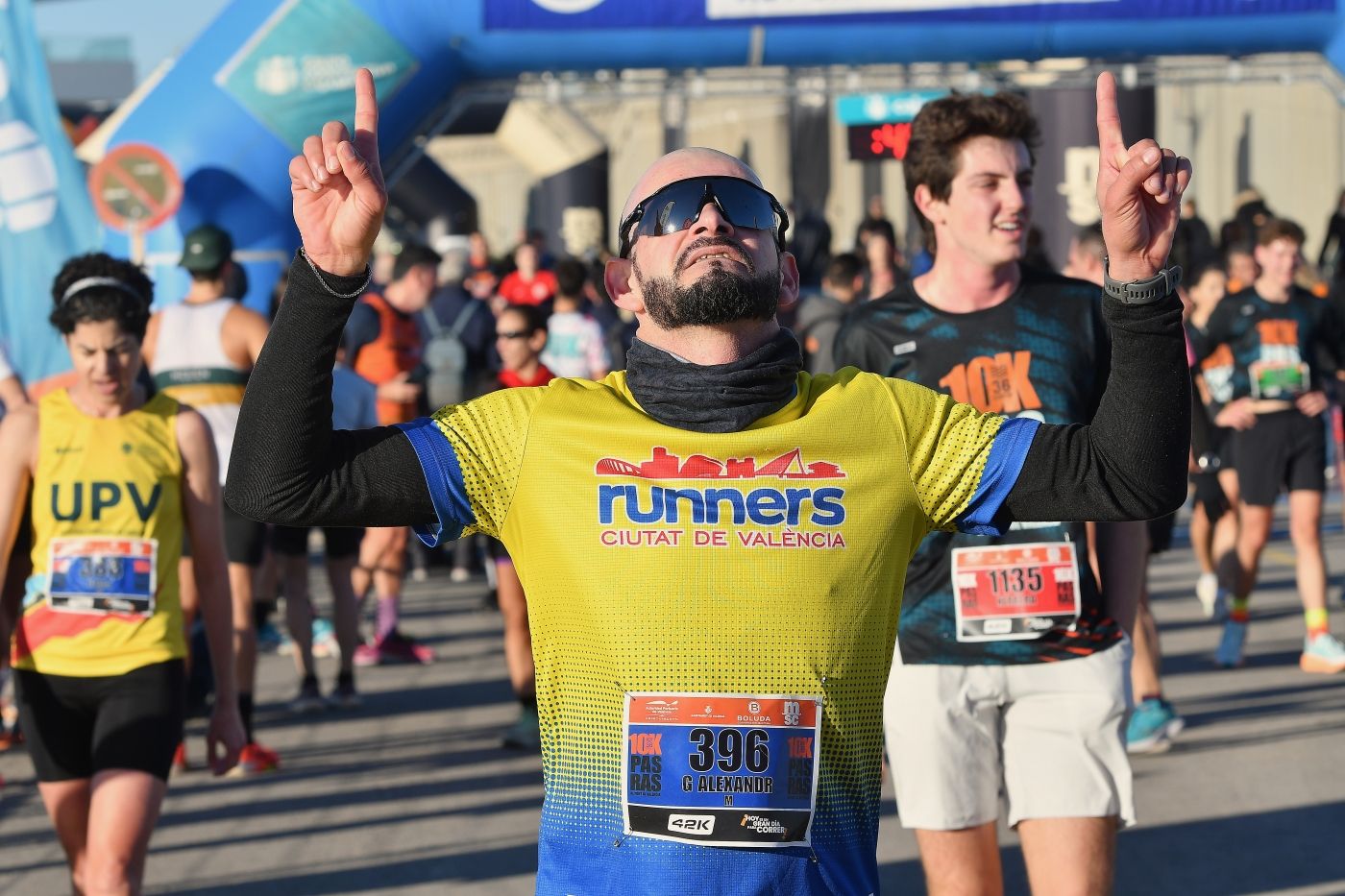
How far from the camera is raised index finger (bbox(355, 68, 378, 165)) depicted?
2518 millimetres

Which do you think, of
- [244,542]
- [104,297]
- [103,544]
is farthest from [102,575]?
[244,542]

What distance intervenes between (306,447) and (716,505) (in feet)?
1.77

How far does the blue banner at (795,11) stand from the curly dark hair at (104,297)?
9409 mm

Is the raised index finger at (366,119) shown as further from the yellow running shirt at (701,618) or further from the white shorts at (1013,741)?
the white shorts at (1013,741)

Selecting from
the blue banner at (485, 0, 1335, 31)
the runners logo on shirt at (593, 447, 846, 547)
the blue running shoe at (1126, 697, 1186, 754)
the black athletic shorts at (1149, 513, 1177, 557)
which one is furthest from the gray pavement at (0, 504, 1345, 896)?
the blue banner at (485, 0, 1335, 31)

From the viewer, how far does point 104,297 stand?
199 inches

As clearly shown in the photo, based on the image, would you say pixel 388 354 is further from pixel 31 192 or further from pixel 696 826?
pixel 696 826

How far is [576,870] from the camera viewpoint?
2611 millimetres

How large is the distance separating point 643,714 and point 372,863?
3948 millimetres

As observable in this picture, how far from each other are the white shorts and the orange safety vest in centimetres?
605

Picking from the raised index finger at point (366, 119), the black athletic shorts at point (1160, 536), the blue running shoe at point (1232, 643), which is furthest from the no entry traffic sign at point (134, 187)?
the raised index finger at point (366, 119)

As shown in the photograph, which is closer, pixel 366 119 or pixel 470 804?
pixel 366 119

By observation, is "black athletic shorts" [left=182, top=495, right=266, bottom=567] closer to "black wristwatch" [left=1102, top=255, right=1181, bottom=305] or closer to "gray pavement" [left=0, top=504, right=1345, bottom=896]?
"gray pavement" [left=0, top=504, right=1345, bottom=896]

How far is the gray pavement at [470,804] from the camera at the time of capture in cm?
610
